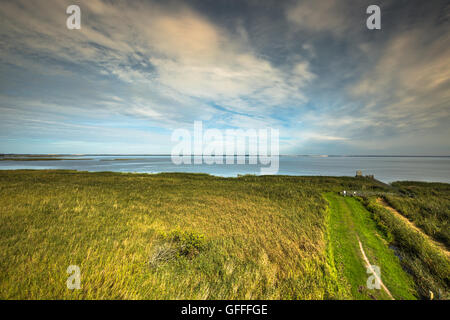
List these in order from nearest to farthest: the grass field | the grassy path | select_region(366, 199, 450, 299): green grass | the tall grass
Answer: the tall grass < the grass field < the grassy path < select_region(366, 199, 450, 299): green grass

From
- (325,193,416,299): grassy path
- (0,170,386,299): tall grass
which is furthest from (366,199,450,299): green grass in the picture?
(0,170,386,299): tall grass

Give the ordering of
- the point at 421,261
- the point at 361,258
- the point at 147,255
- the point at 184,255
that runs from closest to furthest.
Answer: the point at 147,255
the point at 184,255
the point at 421,261
the point at 361,258

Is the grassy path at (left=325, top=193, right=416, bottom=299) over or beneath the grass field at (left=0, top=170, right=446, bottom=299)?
beneath

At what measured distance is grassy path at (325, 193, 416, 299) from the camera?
23.6ft

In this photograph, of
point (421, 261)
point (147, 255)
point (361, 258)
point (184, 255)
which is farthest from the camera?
point (361, 258)

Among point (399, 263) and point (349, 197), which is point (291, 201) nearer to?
point (349, 197)

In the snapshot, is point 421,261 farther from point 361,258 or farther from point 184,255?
point 184,255

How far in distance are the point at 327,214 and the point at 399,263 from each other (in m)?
6.95

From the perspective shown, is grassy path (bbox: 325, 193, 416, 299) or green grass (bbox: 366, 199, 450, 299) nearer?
grassy path (bbox: 325, 193, 416, 299)

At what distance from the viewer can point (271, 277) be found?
7.02 m

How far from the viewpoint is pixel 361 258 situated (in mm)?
9352

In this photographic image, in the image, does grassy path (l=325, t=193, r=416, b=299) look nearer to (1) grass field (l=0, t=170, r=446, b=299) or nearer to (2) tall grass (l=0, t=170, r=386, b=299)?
(1) grass field (l=0, t=170, r=446, b=299)

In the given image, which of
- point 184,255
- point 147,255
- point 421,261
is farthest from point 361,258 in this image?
point 147,255
